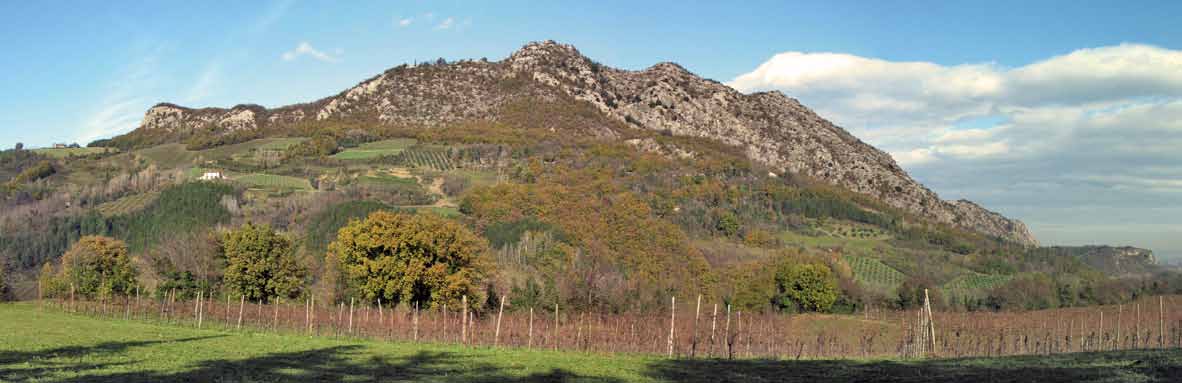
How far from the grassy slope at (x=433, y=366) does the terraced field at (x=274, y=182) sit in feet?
357

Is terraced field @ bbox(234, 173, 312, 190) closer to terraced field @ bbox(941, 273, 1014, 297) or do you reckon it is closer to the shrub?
the shrub

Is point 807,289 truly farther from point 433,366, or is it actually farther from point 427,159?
point 427,159

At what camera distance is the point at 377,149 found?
172 meters

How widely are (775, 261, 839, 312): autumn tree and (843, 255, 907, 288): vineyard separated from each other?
2151 cm

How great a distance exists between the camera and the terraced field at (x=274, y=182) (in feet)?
445

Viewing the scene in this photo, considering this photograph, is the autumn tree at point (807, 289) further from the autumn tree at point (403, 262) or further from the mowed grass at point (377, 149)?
the mowed grass at point (377, 149)

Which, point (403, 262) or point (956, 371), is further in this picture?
point (403, 262)

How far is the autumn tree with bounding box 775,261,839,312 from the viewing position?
8375 cm

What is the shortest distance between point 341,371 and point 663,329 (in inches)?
1236

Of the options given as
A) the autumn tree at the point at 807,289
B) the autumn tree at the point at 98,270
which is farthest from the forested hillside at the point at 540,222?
the autumn tree at the point at 98,270

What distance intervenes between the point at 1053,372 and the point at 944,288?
98327 millimetres

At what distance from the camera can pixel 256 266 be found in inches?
2425

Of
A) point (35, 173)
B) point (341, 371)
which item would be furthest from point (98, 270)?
point (35, 173)

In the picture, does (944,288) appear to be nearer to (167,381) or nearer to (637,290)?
(637,290)
